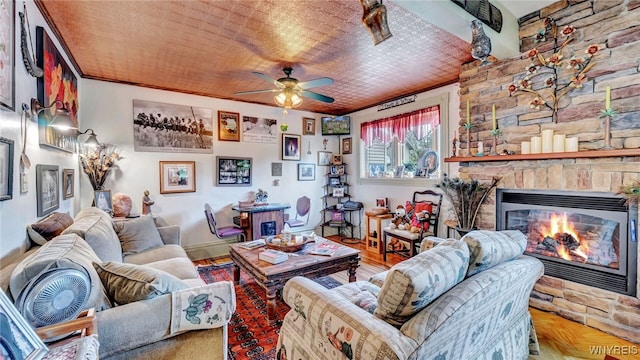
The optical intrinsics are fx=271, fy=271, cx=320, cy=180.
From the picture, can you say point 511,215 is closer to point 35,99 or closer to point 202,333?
point 202,333

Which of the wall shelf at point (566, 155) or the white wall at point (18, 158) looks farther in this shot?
the wall shelf at point (566, 155)

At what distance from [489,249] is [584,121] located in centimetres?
187

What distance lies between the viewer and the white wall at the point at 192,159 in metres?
3.62

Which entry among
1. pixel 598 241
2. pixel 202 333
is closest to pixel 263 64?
pixel 202 333

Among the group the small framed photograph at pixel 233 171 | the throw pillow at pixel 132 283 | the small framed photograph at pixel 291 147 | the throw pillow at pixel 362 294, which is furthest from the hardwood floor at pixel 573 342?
the small framed photograph at pixel 233 171

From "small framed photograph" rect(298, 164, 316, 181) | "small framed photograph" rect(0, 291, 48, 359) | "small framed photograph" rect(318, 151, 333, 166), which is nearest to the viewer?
"small framed photograph" rect(0, 291, 48, 359)

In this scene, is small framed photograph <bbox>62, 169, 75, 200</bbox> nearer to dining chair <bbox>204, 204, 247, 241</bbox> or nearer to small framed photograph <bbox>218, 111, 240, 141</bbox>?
dining chair <bbox>204, 204, 247, 241</bbox>

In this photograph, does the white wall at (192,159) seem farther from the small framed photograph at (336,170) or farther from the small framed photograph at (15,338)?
the small framed photograph at (15,338)

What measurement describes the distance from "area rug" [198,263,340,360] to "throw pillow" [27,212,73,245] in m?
1.47

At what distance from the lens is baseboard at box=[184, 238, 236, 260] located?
4.21 metres

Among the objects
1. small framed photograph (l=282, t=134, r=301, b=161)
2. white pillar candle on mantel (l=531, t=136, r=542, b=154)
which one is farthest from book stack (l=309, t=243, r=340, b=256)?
small framed photograph (l=282, t=134, r=301, b=161)

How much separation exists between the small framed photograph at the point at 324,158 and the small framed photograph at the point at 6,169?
14.4 ft

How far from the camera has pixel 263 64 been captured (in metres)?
3.15

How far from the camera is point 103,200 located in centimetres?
339
